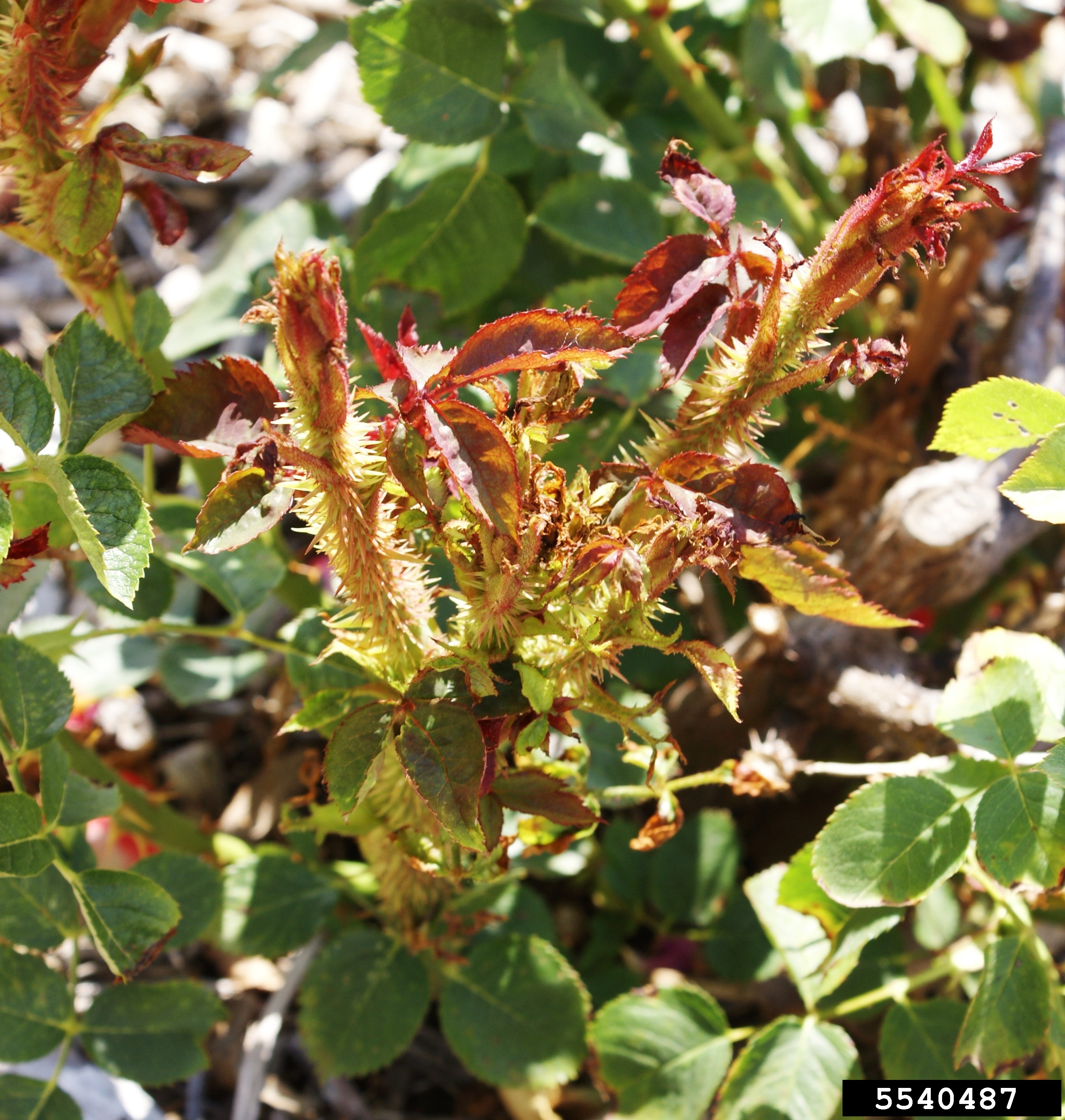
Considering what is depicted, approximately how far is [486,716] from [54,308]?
207cm

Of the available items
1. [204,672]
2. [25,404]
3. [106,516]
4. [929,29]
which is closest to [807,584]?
[106,516]

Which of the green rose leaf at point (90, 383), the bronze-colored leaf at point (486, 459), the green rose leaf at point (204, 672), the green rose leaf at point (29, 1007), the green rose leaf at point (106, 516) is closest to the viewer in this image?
the bronze-colored leaf at point (486, 459)

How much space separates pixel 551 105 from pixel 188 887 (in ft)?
3.75

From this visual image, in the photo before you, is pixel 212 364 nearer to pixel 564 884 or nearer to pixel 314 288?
pixel 314 288

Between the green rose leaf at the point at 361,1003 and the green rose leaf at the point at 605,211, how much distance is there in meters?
1.02

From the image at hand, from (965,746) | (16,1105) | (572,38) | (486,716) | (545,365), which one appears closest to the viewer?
(545,365)

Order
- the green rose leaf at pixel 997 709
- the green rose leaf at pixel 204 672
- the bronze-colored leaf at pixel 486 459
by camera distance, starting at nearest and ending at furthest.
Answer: the bronze-colored leaf at pixel 486 459 → the green rose leaf at pixel 997 709 → the green rose leaf at pixel 204 672

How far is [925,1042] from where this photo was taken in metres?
1.19

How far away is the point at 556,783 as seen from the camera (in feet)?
3.02

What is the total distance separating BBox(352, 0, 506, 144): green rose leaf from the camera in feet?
3.97

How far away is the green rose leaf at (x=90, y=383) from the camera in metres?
0.91

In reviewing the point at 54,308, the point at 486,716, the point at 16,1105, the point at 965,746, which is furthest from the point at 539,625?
the point at 54,308

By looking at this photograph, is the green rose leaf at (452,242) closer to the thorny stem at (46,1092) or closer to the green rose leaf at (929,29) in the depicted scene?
the green rose leaf at (929,29)

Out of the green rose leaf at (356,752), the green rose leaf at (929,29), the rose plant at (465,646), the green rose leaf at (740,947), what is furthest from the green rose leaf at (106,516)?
the green rose leaf at (929,29)
